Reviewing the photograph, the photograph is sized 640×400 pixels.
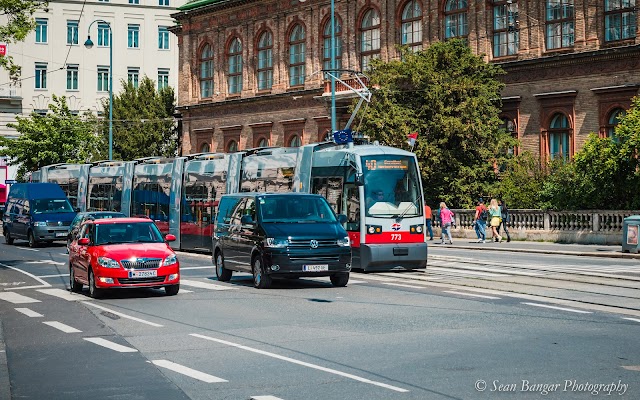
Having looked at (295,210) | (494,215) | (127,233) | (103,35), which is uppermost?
(103,35)

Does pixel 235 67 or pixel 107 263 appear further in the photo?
pixel 235 67

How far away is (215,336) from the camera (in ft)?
47.6

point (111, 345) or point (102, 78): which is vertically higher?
point (102, 78)

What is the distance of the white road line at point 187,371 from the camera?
11.0 meters

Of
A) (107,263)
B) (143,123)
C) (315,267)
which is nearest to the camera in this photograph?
(107,263)

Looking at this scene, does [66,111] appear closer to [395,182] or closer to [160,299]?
[395,182]

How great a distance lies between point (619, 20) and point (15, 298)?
34565 mm

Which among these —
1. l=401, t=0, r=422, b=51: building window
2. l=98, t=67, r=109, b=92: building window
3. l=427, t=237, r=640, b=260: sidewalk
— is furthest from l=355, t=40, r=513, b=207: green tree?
l=98, t=67, r=109, b=92: building window

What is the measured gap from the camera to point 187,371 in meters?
11.6

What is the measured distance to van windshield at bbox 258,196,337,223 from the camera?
73.7ft

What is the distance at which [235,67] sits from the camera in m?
72.8

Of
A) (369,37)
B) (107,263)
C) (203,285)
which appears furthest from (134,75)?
(107,263)

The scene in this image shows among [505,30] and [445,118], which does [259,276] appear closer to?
[445,118]

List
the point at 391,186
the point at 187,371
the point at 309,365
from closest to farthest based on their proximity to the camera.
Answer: the point at 187,371 → the point at 309,365 → the point at 391,186
